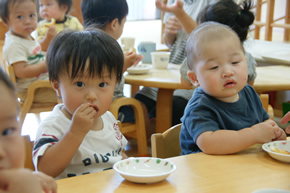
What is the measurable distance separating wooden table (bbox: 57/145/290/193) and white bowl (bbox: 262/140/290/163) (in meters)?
0.02

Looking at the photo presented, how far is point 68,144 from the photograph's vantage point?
108 centimetres

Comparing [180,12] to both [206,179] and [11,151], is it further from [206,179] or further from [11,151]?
[11,151]

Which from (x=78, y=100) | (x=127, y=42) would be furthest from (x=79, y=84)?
(x=127, y=42)

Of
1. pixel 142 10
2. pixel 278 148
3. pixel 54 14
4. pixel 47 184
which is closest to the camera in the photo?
pixel 47 184

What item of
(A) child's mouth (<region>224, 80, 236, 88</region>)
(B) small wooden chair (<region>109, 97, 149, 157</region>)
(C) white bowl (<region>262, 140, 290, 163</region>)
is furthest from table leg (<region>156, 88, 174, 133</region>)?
(C) white bowl (<region>262, 140, 290, 163</region>)

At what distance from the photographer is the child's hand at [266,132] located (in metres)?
1.23

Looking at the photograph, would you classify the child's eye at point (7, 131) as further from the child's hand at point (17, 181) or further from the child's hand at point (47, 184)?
the child's hand at point (47, 184)

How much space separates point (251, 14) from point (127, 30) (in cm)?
619

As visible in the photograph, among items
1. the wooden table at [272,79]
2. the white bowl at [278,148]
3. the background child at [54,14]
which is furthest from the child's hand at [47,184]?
the background child at [54,14]

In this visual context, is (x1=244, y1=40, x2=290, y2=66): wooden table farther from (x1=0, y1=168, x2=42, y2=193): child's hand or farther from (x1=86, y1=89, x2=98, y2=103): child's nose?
(x1=0, y1=168, x2=42, y2=193): child's hand

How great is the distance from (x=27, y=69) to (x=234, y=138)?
1.87m

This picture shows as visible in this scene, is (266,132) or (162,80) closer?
(266,132)

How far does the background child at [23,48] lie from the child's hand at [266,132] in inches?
72.1

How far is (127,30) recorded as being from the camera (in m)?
8.21
